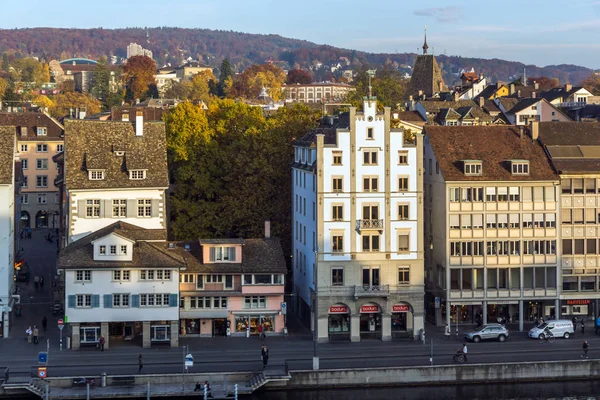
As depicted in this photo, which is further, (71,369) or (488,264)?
(488,264)

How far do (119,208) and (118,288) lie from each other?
807 cm

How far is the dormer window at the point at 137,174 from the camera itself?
272 ft

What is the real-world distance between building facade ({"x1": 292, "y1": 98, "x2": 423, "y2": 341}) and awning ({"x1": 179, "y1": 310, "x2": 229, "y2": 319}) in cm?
645

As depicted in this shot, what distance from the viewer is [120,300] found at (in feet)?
251

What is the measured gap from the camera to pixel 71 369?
69312mm

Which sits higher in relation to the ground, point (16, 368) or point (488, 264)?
point (488, 264)

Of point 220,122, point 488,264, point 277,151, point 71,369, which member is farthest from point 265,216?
point 71,369

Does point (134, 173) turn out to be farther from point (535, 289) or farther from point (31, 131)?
point (31, 131)

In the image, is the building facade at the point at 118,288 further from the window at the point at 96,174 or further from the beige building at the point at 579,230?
the beige building at the point at 579,230

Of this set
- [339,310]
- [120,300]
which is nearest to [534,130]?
[339,310]

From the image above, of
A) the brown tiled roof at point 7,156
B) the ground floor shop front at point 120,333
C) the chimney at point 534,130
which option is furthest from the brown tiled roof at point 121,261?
the chimney at point 534,130

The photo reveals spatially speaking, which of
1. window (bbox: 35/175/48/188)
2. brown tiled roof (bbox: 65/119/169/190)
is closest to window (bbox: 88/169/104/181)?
brown tiled roof (bbox: 65/119/169/190)

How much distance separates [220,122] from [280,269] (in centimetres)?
2368

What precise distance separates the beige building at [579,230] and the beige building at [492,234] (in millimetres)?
930
